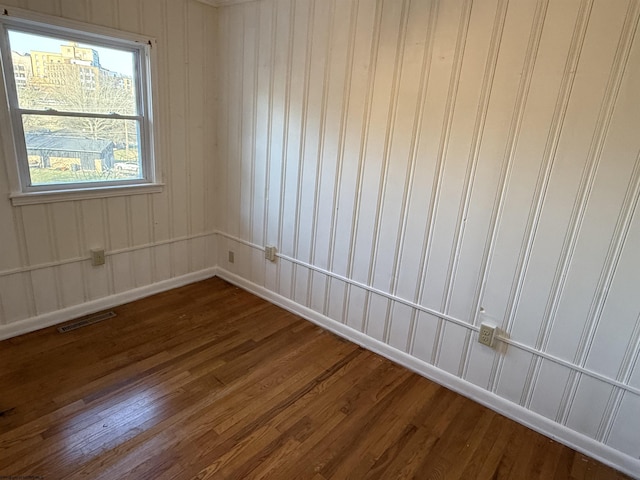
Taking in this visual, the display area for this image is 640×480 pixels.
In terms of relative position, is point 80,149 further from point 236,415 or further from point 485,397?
point 485,397

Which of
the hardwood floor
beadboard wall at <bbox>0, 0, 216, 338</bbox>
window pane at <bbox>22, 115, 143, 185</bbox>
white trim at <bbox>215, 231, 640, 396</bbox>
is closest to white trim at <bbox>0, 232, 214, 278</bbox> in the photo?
beadboard wall at <bbox>0, 0, 216, 338</bbox>

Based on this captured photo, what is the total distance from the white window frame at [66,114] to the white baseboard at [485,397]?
144cm

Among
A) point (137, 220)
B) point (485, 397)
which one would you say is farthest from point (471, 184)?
point (137, 220)

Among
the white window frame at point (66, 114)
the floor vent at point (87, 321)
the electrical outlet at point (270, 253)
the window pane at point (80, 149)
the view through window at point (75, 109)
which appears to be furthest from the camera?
the electrical outlet at point (270, 253)

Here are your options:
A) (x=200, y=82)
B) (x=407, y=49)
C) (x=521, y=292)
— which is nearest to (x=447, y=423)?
Answer: (x=521, y=292)

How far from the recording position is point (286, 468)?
64.2 inches

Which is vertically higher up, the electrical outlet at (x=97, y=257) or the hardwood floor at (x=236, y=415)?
the electrical outlet at (x=97, y=257)

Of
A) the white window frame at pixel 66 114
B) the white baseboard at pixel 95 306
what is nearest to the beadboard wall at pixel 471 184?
the white window frame at pixel 66 114

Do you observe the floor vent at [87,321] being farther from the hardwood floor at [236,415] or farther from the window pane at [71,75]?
the window pane at [71,75]

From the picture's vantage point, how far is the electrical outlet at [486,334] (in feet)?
6.64

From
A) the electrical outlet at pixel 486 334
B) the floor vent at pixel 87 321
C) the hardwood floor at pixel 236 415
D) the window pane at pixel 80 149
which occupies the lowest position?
the hardwood floor at pixel 236 415

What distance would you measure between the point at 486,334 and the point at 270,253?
5.55 feet

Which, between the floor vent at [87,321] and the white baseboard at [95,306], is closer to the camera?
the white baseboard at [95,306]

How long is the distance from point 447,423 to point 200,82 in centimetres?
296
